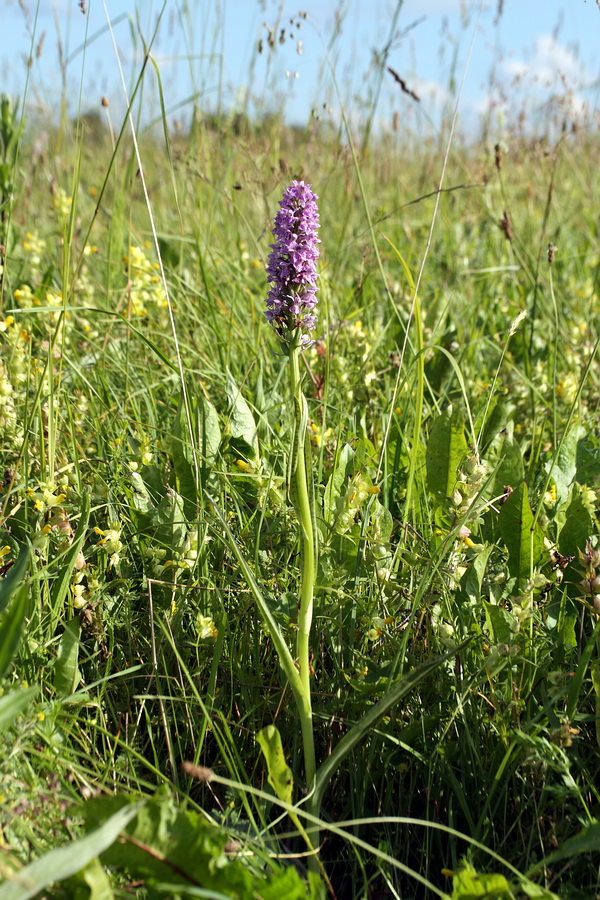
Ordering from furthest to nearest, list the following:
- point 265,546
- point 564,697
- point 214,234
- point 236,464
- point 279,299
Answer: point 214,234, point 236,464, point 265,546, point 564,697, point 279,299

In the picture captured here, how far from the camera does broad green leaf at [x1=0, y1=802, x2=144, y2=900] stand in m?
0.67

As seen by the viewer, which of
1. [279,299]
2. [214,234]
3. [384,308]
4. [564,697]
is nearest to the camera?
[279,299]

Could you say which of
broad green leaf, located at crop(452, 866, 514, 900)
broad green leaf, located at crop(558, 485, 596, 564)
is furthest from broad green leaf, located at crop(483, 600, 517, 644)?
broad green leaf, located at crop(452, 866, 514, 900)

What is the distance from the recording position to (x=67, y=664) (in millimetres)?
1089

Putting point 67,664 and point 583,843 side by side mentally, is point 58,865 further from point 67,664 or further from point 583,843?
point 583,843

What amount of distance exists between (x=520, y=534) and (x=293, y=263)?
639 millimetres

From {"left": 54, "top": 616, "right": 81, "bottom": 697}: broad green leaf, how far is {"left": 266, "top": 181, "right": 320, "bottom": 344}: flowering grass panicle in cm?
53

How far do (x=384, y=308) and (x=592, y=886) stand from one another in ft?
6.74

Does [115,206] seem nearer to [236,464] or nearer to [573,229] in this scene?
[236,464]

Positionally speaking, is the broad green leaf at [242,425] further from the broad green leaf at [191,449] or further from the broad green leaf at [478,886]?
the broad green leaf at [478,886]

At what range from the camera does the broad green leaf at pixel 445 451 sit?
1.43 meters

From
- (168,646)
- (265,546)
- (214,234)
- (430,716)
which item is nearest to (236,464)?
(265,546)

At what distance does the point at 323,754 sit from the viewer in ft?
3.92

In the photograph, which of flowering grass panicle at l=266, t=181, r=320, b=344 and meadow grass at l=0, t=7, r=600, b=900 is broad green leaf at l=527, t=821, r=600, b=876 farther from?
flowering grass panicle at l=266, t=181, r=320, b=344
